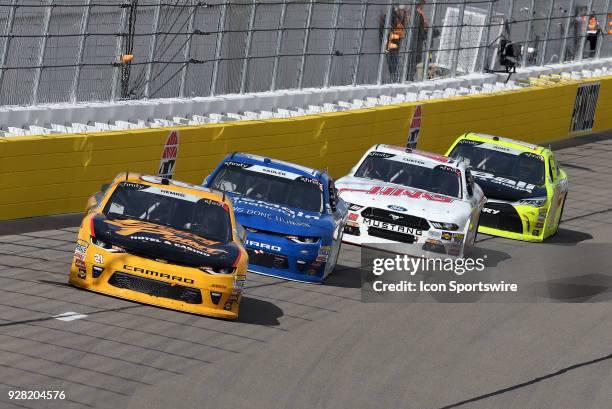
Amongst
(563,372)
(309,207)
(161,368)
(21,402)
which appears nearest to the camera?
(21,402)

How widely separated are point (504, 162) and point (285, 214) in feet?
23.2

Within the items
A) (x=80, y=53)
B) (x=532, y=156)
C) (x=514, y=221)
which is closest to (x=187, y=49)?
(x=80, y=53)

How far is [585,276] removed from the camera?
18750 millimetres

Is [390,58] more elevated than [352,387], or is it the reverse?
[390,58]

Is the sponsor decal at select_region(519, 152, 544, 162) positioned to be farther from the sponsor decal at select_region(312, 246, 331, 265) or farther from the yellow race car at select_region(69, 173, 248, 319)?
the yellow race car at select_region(69, 173, 248, 319)

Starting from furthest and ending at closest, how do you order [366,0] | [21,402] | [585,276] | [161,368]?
[366,0]
[585,276]
[161,368]
[21,402]

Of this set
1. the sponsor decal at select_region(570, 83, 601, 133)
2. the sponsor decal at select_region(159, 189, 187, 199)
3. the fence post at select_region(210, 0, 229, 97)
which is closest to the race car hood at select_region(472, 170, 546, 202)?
the fence post at select_region(210, 0, 229, 97)

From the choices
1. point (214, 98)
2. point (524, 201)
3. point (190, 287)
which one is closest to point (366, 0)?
point (214, 98)

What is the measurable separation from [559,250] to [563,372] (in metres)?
7.68

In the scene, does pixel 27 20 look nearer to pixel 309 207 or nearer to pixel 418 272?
pixel 309 207

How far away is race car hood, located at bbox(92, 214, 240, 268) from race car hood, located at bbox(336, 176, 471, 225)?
4735 mm

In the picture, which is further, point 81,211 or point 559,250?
point 559,250

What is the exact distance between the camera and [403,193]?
18.9m

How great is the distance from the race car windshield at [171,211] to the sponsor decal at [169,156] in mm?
5334
